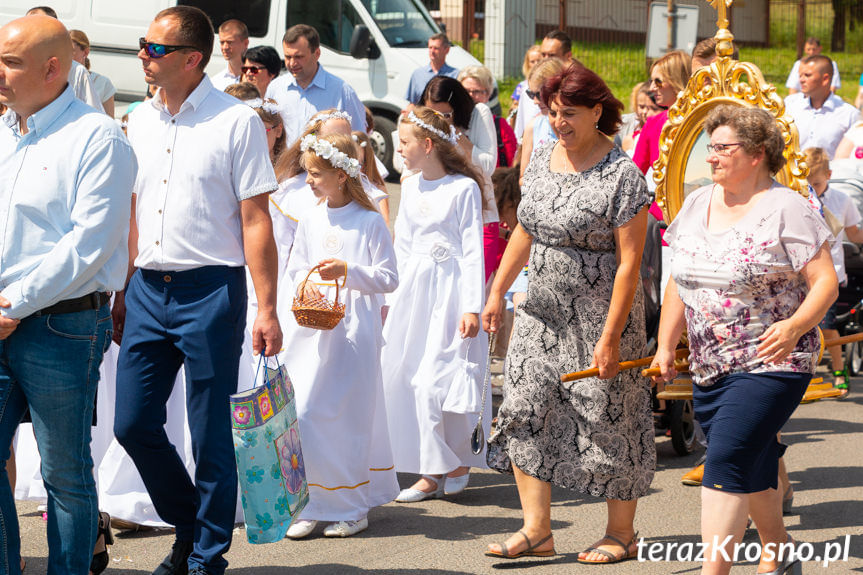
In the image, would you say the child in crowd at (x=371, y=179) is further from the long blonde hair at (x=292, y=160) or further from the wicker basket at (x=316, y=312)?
the wicker basket at (x=316, y=312)

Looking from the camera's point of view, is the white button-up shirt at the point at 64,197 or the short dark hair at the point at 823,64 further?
the short dark hair at the point at 823,64

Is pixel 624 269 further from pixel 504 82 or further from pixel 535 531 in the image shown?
pixel 504 82

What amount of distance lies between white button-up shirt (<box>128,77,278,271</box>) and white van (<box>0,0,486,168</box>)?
1030cm

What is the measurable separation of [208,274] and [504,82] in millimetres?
19871

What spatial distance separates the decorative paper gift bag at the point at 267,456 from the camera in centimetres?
454

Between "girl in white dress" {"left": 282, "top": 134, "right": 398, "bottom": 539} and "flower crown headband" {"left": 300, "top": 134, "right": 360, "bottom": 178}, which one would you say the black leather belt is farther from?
"flower crown headband" {"left": 300, "top": 134, "right": 360, "bottom": 178}

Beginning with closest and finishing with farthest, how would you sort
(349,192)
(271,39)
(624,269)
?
(624,269) < (349,192) < (271,39)

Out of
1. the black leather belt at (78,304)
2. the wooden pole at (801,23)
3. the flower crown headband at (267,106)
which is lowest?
the black leather belt at (78,304)

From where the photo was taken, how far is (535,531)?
5.29 meters

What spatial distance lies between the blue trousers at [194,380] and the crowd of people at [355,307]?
0.04 ft

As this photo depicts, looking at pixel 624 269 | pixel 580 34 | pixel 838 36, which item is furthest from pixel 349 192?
pixel 838 36

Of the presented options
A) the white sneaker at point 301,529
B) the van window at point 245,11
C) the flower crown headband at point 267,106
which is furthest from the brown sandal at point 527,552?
the van window at point 245,11

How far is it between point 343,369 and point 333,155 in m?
1.02

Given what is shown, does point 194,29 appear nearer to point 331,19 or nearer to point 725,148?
point 725,148
